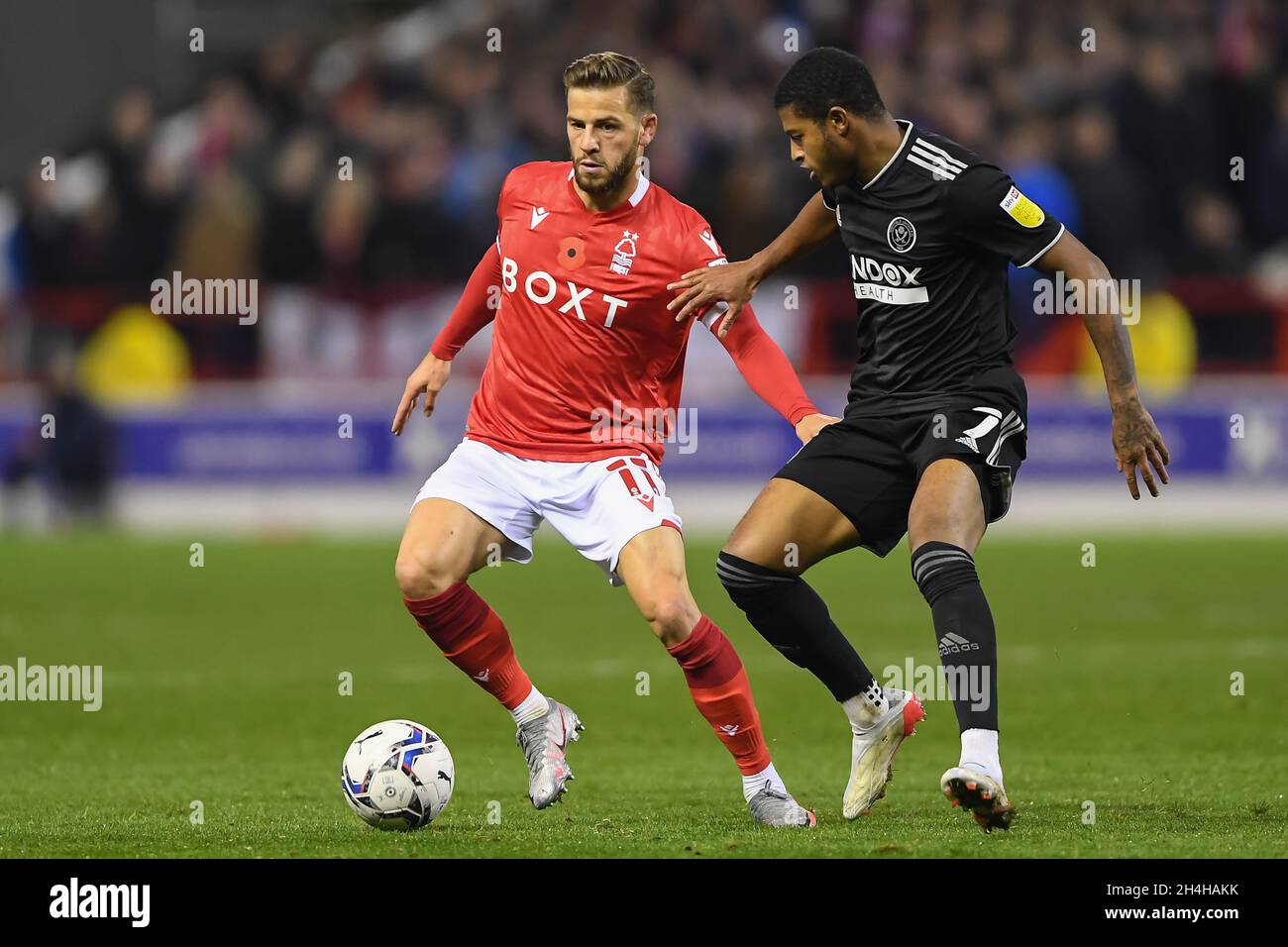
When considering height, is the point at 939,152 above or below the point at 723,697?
above

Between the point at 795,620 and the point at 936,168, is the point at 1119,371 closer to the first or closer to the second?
the point at 936,168

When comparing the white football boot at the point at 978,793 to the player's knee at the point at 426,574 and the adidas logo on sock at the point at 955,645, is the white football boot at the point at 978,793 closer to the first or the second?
the adidas logo on sock at the point at 955,645

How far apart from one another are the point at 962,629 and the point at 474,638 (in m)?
1.74

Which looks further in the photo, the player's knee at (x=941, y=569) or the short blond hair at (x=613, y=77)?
the short blond hair at (x=613, y=77)

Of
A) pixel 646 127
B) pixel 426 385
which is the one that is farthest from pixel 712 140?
pixel 646 127

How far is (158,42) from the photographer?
24422 mm

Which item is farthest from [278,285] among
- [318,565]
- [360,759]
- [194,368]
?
[360,759]

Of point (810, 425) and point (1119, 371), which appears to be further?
point (810, 425)

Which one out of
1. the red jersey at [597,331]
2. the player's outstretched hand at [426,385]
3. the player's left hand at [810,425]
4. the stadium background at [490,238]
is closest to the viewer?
the player's left hand at [810,425]

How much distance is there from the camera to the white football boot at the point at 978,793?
569cm

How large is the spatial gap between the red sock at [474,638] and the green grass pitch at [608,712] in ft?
1.33

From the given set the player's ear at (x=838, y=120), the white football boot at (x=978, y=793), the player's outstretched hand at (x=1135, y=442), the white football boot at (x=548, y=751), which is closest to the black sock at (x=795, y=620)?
the white football boot at (x=548, y=751)

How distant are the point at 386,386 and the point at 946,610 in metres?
13.4

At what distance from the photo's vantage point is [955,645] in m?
6.07
